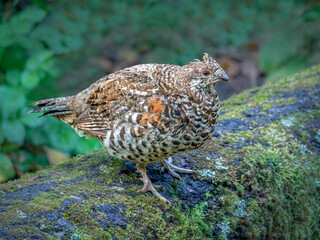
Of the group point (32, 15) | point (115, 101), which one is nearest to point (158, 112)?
point (115, 101)

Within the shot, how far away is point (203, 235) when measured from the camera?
2.62 metres

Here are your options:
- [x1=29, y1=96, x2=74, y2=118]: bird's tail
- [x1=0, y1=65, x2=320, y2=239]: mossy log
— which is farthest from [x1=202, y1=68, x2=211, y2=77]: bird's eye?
[x1=29, y1=96, x2=74, y2=118]: bird's tail

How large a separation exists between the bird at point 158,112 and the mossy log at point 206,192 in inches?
8.5

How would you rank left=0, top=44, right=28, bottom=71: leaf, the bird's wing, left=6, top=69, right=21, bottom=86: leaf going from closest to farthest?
the bird's wing, left=6, top=69, right=21, bottom=86: leaf, left=0, top=44, right=28, bottom=71: leaf

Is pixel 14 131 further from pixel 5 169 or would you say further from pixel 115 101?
pixel 115 101

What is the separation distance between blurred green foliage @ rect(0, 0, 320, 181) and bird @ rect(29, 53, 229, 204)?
1184mm

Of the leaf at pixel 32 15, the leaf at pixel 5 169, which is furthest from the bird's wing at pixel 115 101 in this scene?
the leaf at pixel 32 15

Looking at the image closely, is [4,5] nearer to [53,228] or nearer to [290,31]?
[53,228]

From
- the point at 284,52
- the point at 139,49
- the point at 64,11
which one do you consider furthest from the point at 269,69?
the point at 64,11

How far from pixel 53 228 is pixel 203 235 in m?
1.13

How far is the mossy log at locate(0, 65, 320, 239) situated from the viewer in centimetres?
225

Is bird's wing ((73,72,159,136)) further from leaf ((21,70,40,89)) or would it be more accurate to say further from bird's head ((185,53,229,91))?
leaf ((21,70,40,89))

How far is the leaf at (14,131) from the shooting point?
12.7 feet

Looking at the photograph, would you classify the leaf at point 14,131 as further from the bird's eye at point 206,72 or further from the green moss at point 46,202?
the bird's eye at point 206,72
